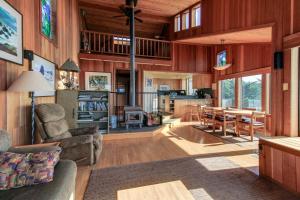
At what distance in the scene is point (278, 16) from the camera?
3.41 metres

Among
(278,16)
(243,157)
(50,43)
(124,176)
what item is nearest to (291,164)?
(243,157)

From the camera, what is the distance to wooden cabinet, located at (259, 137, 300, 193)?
213 cm

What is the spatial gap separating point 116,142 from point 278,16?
438cm

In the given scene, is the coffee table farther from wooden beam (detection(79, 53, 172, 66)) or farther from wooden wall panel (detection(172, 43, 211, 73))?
wooden wall panel (detection(172, 43, 211, 73))

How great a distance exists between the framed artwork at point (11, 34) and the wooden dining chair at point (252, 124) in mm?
4798

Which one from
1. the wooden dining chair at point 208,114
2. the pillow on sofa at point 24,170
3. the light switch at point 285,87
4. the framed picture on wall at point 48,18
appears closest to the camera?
the pillow on sofa at point 24,170

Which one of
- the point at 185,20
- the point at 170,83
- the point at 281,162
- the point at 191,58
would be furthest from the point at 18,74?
the point at 170,83

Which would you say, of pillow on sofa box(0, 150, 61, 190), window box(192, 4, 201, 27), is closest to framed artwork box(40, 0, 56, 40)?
pillow on sofa box(0, 150, 61, 190)

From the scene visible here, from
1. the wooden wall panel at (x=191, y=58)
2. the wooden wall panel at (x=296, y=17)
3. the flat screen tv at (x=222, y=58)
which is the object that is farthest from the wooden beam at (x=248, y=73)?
the wooden wall panel at (x=296, y=17)

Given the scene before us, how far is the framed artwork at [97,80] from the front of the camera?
6.91 meters

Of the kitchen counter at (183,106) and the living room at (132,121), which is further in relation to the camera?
the kitchen counter at (183,106)

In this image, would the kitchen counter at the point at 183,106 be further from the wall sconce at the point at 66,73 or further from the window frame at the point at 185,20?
the wall sconce at the point at 66,73

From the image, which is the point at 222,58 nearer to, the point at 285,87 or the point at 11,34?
the point at 285,87

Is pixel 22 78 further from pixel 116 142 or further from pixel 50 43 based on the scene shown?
pixel 116 142
